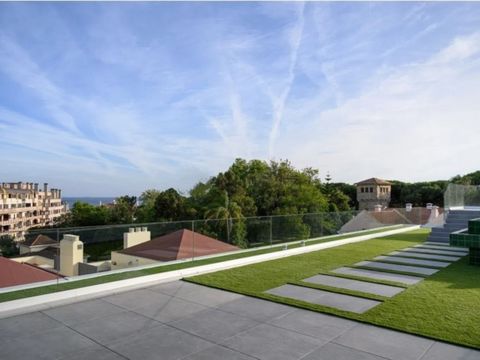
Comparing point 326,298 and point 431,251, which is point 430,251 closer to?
point 431,251

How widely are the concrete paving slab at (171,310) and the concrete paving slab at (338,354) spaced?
5.94 feet

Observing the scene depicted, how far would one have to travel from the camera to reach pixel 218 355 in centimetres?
349

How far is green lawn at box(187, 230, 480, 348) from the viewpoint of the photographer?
4207 mm

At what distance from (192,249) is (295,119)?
693 inches

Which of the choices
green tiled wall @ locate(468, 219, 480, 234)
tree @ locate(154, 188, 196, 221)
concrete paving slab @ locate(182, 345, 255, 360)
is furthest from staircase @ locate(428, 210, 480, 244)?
tree @ locate(154, 188, 196, 221)

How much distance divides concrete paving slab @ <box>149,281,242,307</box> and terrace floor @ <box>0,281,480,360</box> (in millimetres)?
106

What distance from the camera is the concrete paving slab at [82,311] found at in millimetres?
4496

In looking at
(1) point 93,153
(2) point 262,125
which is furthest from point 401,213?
(1) point 93,153

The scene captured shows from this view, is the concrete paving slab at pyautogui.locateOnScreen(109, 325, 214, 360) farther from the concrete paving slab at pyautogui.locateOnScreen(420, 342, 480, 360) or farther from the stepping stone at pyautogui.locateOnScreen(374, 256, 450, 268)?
the stepping stone at pyautogui.locateOnScreen(374, 256, 450, 268)

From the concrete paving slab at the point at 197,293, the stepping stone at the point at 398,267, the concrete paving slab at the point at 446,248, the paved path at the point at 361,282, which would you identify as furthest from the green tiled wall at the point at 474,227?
the concrete paving slab at the point at 197,293

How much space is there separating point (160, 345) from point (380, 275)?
4895 mm

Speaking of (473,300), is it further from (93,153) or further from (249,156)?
(93,153)

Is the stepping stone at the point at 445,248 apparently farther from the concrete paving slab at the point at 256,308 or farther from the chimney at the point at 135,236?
the chimney at the point at 135,236

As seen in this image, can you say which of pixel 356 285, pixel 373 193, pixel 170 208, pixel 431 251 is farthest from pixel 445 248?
pixel 373 193
